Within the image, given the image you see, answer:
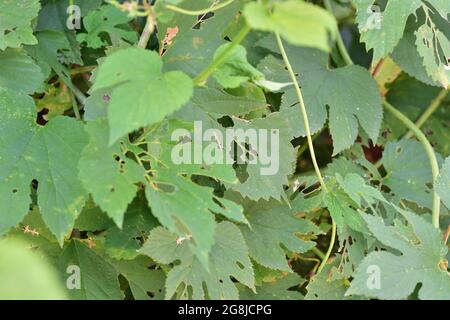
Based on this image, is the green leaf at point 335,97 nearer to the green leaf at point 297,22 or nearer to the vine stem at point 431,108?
the vine stem at point 431,108

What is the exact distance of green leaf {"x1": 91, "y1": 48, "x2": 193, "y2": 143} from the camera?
0.99 meters

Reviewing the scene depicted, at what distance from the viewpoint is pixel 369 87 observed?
1.69 meters

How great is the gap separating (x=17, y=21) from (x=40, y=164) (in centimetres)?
37

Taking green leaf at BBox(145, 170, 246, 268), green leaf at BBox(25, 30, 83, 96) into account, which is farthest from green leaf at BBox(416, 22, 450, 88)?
green leaf at BBox(25, 30, 83, 96)

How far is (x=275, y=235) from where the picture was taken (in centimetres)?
147

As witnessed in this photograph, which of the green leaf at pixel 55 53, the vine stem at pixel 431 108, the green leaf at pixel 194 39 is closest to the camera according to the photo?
the green leaf at pixel 194 39

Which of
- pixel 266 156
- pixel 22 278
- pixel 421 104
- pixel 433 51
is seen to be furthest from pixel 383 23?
pixel 22 278

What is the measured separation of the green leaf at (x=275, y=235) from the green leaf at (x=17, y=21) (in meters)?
0.63

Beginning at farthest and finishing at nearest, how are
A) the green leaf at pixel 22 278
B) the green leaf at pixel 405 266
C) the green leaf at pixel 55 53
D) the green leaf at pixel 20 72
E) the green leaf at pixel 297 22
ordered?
1. the green leaf at pixel 55 53
2. the green leaf at pixel 20 72
3. the green leaf at pixel 405 266
4. the green leaf at pixel 297 22
5. the green leaf at pixel 22 278

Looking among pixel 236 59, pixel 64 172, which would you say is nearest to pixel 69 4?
pixel 64 172

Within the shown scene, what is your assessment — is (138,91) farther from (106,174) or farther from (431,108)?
(431,108)

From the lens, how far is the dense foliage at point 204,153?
1.07m

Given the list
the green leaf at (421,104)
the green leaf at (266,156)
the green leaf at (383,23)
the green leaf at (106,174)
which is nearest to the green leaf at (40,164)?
the green leaf at (106,174)
